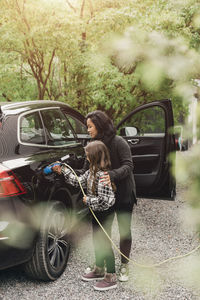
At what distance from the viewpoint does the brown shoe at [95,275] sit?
3.46 metres

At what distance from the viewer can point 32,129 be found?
11.8 ft

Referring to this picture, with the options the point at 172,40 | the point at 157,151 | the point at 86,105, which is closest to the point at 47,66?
the point at 86,105

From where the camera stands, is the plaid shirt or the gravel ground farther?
the gravel ground

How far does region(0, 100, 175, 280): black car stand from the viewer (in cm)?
282

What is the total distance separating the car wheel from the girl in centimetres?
31

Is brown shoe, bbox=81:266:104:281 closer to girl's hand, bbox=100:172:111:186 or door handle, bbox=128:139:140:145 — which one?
girl's hand, bbox=100:172:111:186

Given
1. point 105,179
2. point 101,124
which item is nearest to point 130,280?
point 105,179

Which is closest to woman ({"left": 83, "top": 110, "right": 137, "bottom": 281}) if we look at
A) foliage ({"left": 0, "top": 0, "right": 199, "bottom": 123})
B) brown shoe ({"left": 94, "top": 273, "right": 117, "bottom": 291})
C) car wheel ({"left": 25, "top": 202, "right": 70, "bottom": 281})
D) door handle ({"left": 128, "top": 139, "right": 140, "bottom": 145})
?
brown shoe ({"left": 94, "top": 273, "right": 117, "bottom": 291})

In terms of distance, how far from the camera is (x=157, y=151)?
203 inches

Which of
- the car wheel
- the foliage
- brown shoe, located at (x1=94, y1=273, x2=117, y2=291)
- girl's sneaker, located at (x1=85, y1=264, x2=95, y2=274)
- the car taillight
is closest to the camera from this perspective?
the car taillight

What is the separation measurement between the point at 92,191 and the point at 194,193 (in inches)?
76.9

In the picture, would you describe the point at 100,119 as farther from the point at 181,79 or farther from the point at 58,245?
the point at 181,79

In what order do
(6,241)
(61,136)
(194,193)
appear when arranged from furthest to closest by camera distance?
(61,136) < (6,241) < (194,193)

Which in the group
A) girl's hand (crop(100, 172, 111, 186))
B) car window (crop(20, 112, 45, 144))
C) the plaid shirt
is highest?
car window (crop(20, 112, 45, 144))
